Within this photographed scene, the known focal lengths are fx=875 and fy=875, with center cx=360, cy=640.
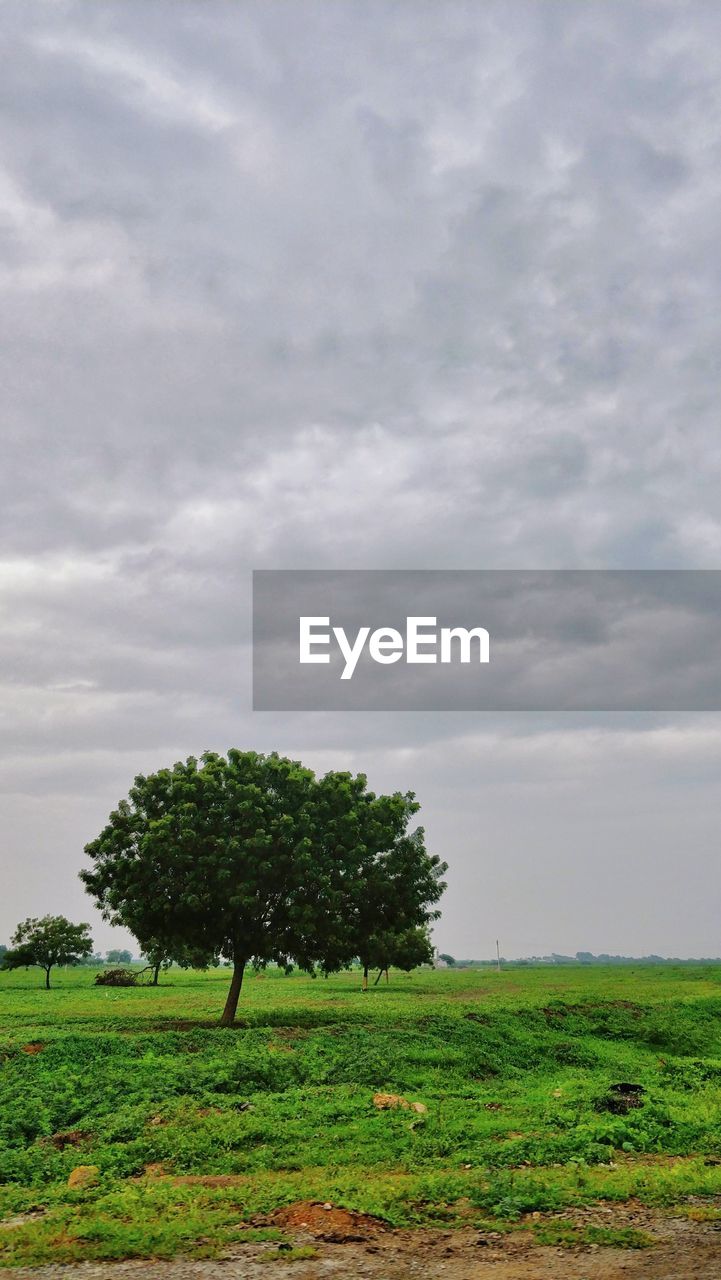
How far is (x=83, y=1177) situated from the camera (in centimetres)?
1372

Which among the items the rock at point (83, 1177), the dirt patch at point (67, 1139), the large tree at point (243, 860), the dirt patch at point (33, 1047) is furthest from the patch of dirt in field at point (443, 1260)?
the large tree at point (243, 860)

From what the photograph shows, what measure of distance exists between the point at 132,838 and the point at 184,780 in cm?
293

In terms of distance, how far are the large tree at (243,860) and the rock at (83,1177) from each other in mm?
15920

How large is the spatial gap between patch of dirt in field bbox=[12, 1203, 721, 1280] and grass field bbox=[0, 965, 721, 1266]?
1.42ft

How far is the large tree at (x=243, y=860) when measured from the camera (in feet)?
103

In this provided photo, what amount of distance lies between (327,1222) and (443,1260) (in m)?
1.86

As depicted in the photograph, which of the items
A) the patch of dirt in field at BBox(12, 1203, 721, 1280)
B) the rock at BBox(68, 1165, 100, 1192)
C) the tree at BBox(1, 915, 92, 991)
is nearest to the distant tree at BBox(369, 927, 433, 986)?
the tree at BBox(1, 915, 92, 991)

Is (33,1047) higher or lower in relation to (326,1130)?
lower

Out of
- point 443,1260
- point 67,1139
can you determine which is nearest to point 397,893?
point 67,1139

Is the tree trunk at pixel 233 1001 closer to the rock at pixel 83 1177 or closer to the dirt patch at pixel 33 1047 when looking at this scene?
the dirt patch at pixel 33 1047

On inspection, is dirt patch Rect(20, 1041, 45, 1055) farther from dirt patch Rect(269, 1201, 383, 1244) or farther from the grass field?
dirt patch Rect(269, 1201, 383, 1244)

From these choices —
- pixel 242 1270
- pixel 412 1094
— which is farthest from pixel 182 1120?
pixel 242 1270

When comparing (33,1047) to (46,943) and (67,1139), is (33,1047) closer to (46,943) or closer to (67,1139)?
(67,1139)

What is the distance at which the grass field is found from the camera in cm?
1180
